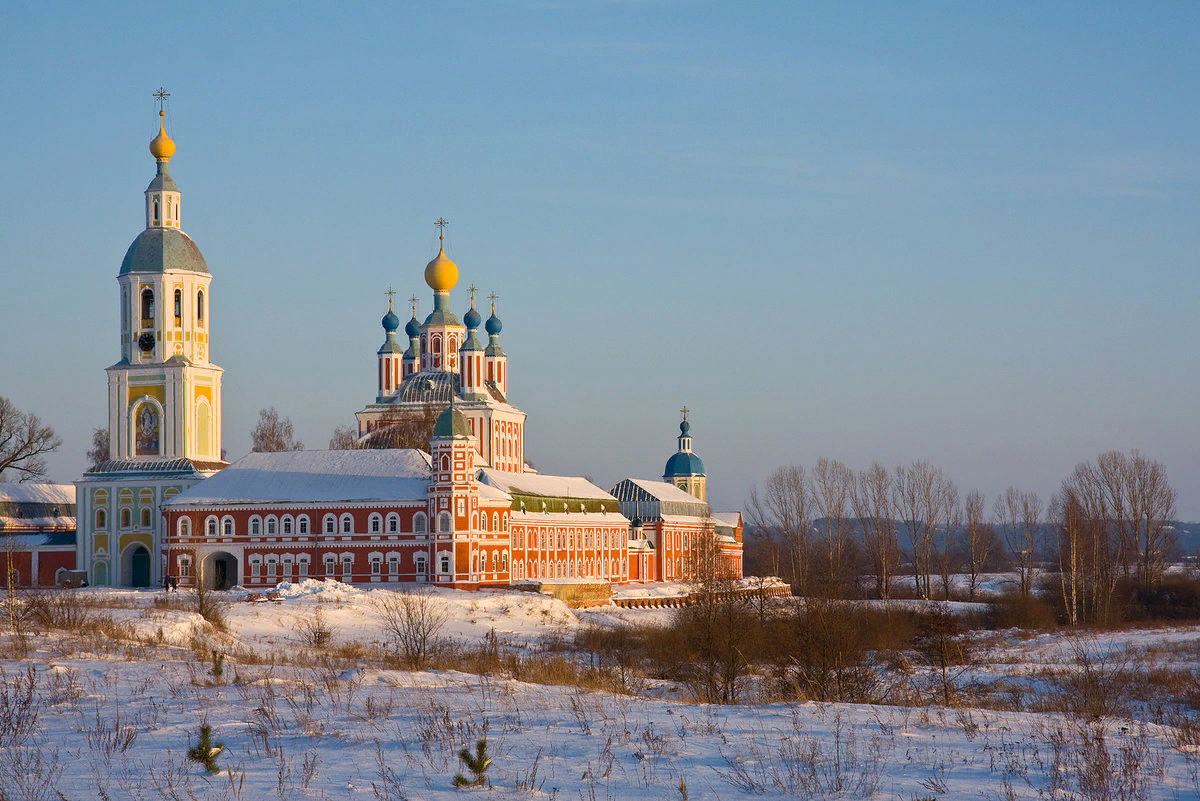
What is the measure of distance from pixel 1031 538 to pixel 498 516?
29.0 meters

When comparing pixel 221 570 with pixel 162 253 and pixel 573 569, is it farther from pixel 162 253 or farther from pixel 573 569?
pixel 573 569

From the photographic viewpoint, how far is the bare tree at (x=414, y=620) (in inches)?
874

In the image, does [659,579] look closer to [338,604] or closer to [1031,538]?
[1031,538]

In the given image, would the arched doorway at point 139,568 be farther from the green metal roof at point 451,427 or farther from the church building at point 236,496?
the green metal roof at point 451,427

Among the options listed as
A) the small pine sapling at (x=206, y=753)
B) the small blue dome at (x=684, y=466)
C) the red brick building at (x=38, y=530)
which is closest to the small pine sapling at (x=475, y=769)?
the small pine sapling at (x=206, y=753)

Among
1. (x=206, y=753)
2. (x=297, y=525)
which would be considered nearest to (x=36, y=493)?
(x=297, y=525)

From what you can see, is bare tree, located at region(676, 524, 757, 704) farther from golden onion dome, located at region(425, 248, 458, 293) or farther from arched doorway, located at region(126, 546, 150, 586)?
golden onion dome, located at region(425, 248, 458, 293)

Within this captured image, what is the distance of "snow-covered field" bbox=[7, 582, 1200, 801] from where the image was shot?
1004 cm

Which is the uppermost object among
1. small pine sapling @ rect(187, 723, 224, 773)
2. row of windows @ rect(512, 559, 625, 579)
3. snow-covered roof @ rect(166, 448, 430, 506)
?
snow-covered roof @ rect(166, 448, 430, 506)

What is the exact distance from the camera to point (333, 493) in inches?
2275

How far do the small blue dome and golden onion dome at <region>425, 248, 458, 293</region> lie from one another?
74.0ft

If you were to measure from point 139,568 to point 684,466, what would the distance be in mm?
42710

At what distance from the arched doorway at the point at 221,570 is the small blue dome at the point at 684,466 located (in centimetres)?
4126

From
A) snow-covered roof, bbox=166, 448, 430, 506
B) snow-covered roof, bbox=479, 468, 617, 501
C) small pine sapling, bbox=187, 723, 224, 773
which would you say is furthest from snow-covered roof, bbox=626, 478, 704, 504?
small pine sapling, bbox=187, 723, 224, 773
